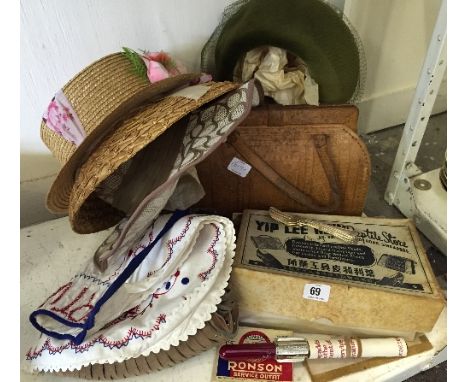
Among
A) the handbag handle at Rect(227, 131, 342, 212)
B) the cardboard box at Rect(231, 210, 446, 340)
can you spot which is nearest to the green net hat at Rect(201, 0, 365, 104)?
the handbag handle at Rect(227, 131, 342, 212)

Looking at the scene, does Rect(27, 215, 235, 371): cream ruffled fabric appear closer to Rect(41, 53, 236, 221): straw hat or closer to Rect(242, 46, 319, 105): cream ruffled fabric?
Rect(41, 53, 236, 221): straw hat

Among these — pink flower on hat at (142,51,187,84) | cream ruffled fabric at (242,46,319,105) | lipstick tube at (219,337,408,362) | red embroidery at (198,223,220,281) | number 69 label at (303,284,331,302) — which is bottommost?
lipstick tube at (219,337,408,362)

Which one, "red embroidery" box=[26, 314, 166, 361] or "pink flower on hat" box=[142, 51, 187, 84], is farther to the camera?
"pink flower on hat" box=[142, 51, 187, 84]

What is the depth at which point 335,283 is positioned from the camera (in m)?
0.58

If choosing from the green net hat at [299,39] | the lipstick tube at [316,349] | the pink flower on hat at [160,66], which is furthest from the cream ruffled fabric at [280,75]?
the lipstick tube at [316,349]

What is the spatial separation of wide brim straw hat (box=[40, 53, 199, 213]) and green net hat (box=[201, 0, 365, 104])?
0.57ft

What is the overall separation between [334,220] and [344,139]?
5.6 inches

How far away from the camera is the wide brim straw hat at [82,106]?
23.7 inches

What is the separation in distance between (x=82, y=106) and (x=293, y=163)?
0.36m

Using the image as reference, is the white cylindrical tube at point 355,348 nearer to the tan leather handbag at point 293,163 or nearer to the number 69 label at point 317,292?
the number 69 label at point 317,292

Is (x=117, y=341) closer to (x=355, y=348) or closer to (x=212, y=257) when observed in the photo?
(x=212, y=257)

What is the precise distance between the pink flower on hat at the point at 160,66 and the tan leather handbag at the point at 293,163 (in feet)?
0.52

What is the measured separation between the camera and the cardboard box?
0.59 m
